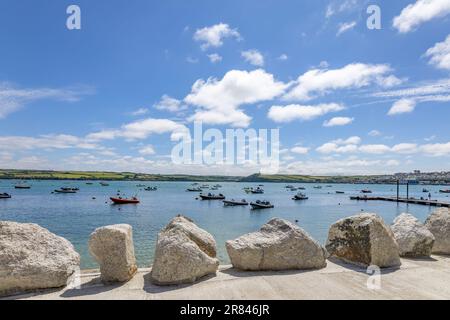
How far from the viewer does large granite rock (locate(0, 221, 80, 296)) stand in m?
7.00

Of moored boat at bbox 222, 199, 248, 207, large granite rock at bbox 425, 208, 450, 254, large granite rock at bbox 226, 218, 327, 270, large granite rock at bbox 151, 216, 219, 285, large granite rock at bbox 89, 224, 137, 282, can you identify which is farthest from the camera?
moored boat at bbox 222, 199, 248, 207

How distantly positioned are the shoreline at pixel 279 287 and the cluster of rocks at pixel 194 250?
27 cm

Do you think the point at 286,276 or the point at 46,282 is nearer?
the point at 46,282

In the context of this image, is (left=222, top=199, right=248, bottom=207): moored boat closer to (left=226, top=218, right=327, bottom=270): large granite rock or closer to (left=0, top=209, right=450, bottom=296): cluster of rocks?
(left=0, top=209, right=450, bottom=296): cluster of rocks

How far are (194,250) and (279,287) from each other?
7.15ft

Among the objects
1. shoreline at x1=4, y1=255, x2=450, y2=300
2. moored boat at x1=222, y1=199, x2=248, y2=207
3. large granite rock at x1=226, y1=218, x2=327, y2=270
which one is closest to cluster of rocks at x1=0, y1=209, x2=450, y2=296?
large granite rock at x1=226, y1=218, x2=327, y2=270

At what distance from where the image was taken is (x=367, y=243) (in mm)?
9250

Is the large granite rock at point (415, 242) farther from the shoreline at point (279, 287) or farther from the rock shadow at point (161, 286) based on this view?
the rock shadow at point (161, 286)

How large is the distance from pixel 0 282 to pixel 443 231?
13.1 m

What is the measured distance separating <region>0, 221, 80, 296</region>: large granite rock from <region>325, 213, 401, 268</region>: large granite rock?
756 cm

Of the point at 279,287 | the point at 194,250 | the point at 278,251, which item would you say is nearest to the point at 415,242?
the point at 278,251
